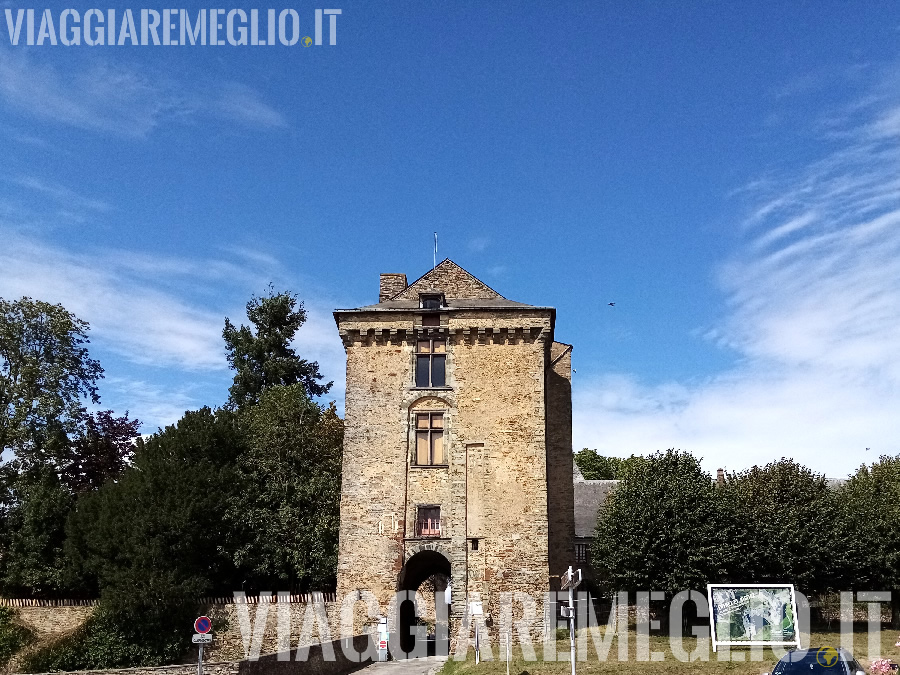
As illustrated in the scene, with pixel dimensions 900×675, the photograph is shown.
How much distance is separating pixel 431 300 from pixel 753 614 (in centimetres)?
1889

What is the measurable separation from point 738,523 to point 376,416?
1489 centimetres

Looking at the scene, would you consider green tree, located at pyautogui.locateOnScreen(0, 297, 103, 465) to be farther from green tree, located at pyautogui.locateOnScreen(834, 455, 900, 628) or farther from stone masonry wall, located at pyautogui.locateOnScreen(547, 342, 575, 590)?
green tree, located at pyautogui.locateOnScreen(834, 455, 900, 628)

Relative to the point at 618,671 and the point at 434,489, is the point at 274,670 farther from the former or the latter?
the point at 434,489

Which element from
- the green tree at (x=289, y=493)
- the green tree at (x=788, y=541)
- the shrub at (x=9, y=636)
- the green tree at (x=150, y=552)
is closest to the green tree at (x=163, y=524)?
the green tree at (x=150, y=552)

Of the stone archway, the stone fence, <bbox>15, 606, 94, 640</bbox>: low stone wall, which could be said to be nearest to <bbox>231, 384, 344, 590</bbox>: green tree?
the stone fence

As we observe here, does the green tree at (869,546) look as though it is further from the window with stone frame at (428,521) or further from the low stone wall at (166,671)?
the low stone wall at (166,671)

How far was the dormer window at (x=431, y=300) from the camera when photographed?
33.8 metres

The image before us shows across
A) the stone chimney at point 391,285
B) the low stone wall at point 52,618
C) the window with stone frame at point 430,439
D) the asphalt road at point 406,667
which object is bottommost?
the asphalt road at point 406,667

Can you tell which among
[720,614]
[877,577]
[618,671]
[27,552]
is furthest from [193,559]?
[877,577]

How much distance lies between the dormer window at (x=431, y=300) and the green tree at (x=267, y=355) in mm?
17572

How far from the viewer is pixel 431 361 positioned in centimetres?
3300

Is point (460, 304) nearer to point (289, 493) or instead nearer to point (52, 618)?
point (289, 493)

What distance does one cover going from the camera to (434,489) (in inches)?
1239

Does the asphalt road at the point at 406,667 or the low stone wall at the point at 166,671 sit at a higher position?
the low stone wall at the point at 166,671
